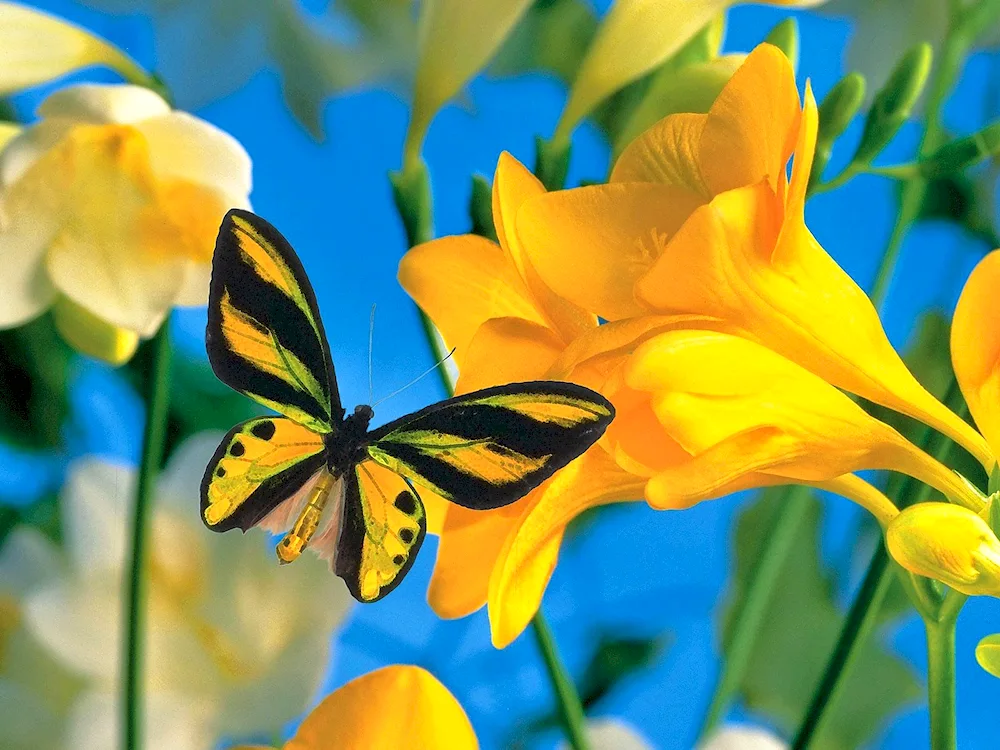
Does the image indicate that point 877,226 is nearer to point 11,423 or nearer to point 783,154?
point 783,154

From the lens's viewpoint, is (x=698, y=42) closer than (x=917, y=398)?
No

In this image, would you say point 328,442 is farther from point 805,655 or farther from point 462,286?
point 805,655

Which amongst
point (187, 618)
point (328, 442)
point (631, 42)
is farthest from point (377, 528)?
point (631, 42)

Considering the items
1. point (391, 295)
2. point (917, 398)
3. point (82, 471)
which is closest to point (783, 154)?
point (917, 398)

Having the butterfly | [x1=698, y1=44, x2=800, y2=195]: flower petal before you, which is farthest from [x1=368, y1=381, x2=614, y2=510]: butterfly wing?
[x1=698, y1=44, x2=800, y2=195]: flower petal

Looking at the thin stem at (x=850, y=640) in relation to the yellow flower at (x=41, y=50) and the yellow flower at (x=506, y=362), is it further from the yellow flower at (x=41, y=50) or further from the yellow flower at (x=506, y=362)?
the yellow flower at (x=41, y=50)

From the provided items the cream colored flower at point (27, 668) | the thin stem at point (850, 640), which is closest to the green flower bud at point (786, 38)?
the thin stem at point (850, 640)
